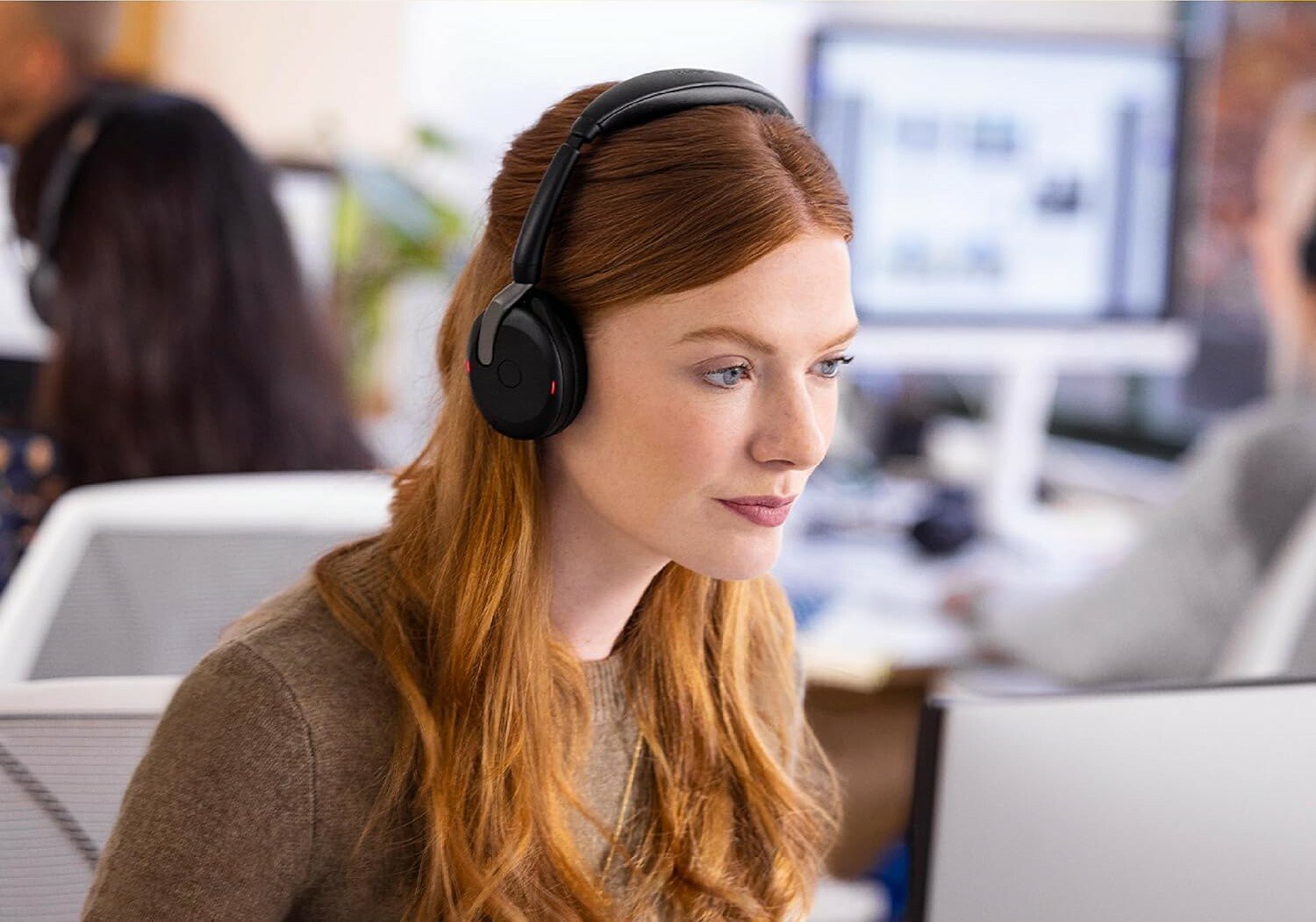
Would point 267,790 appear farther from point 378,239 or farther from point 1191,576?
point 378,239

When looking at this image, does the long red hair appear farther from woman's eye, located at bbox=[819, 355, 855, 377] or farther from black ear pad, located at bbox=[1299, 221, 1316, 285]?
black ear pad, located at bbox=[1299, 221, 1316, 285]

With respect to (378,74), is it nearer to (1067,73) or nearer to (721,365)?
(1067,73)

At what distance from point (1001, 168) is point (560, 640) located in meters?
1.45

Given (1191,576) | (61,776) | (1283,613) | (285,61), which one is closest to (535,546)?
(61,776)

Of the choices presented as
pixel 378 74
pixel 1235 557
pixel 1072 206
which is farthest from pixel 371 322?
pixel 1235 557

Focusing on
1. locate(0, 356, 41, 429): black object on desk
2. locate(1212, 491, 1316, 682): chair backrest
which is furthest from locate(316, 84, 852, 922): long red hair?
locate(0, 356, 41, 429): black object on desk

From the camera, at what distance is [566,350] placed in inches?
29.0

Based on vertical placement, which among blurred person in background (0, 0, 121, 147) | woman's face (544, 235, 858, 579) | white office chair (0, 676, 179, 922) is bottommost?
white office chair (0, 676, 179, 922)

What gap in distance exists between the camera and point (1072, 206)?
209 cm

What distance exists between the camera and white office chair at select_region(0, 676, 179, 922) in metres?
0.78

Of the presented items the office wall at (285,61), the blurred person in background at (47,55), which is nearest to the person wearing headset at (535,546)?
the office wall at (285,61)

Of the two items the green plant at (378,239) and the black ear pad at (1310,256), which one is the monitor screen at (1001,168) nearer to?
the black ear pad at (1310,256)

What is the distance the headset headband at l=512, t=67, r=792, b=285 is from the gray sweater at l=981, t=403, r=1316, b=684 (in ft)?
3.89

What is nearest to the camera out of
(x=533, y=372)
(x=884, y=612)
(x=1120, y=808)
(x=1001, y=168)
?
(x=1120, y=808)
